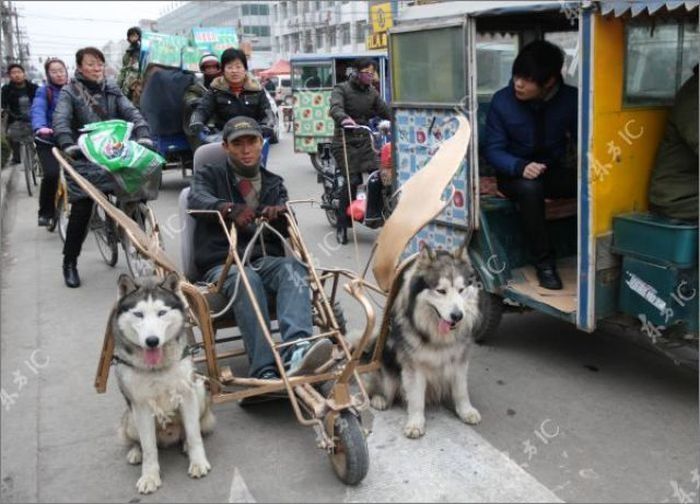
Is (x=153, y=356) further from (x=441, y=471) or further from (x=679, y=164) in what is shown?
(x=679, y=164)

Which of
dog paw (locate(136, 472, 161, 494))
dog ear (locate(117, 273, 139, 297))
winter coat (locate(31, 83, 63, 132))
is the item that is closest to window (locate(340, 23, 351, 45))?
winter coat (locate(31, 83, 63, 132))

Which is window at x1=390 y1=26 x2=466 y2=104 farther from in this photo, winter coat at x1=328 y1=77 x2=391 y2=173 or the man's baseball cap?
winter coat at x1=328 y1=77 x2=391 y2=173

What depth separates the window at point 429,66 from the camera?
4.38 metres

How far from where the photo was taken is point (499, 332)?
499 cm

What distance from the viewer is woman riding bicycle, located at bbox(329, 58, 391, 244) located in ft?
25.3

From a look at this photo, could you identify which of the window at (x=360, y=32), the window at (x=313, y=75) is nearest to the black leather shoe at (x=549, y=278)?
the window at (x=313, y=75)

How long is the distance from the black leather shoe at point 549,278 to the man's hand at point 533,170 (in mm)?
601

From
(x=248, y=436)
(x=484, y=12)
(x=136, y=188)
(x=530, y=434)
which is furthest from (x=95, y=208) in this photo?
(x=530, y=434)

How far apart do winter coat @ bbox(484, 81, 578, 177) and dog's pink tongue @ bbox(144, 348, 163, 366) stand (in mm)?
2531

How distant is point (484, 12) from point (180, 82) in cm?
714

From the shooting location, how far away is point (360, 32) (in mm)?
46219

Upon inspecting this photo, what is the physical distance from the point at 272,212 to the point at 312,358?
36.5 inches

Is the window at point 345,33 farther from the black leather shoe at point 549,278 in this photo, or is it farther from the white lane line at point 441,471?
the white lane line at point 441,471

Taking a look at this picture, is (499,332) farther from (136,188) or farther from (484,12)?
(136,188)
